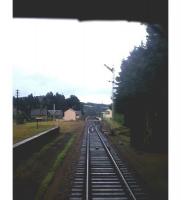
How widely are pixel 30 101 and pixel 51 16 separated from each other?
125m

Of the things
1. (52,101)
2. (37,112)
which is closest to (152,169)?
(37,112)

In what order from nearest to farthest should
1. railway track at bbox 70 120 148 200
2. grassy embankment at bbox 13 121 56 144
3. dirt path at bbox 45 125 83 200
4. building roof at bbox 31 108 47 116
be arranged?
1. railway track at bbox 70 120 148 200
2. dirt path at bbox 45 125 83 200
3. grassy embankment at bbox 13 121 56 144
4. building roof at bbox 31 108 47 116

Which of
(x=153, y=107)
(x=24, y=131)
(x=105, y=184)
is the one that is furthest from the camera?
(x=24, y=131)

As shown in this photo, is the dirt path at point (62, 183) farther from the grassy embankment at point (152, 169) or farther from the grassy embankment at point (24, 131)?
the grassy embankment at point (24, 131)

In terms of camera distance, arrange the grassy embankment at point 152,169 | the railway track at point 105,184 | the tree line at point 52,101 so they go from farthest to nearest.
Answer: the tree line at point 52,101 < the grassy embankment at point 152,169 < the railway track at point 105,184

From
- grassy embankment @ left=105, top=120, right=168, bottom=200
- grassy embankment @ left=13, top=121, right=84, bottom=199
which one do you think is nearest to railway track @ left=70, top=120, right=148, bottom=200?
grassy embankment @ left=105, top=120, right=168, bottom=200

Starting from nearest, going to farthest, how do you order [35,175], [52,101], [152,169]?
[35,175], [152,169], [52,101]

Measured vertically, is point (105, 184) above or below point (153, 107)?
below

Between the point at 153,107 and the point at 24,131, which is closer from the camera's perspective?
the point at 153,107

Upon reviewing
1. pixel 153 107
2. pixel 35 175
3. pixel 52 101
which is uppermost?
pixel 52 101

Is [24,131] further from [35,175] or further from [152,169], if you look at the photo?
[152,169]

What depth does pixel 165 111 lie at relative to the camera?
789 inches

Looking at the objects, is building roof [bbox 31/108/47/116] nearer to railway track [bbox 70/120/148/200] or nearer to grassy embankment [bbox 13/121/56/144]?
grassy embankment [bbox 13/121/56/144]

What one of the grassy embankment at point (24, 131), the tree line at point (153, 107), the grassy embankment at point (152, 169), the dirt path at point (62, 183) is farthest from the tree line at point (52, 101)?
the dirt path at point (62, 183)
